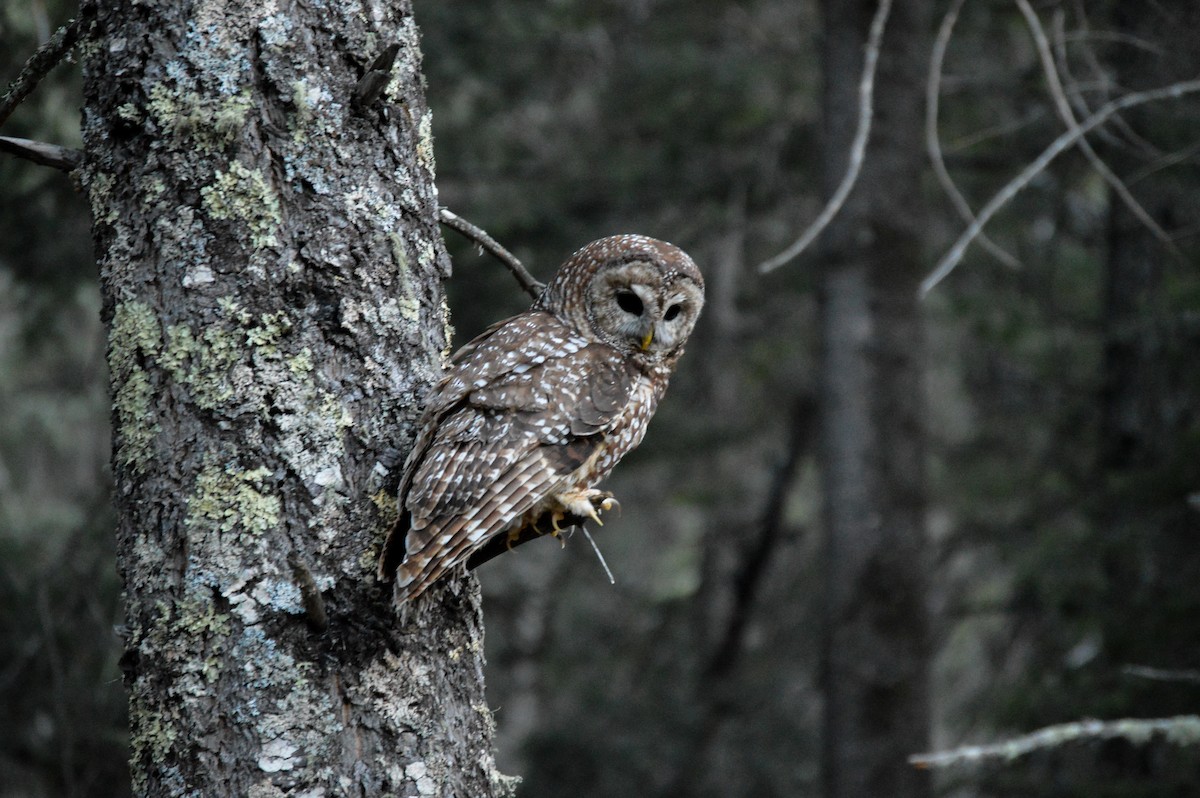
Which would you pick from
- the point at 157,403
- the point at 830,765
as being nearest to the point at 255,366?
the point at 157,403

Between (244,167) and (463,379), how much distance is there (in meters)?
0.74

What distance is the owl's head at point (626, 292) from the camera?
3623 mm

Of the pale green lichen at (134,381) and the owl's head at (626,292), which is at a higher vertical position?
the owl's head at (626,292)

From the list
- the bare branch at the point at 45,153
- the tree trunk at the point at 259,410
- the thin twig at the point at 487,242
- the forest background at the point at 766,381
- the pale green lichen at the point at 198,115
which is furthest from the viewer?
the forest background at the point at 766,381

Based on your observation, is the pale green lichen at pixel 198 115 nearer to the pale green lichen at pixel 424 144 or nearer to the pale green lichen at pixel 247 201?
the pale green lichen at pixel 247 201

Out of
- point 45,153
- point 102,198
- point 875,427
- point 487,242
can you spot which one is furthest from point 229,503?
point 875,427

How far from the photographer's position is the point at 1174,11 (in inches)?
208

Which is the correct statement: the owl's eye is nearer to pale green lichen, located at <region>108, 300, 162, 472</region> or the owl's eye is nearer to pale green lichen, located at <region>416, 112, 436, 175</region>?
pale green lichen, located at <region>416, 112, 436, 175</region>

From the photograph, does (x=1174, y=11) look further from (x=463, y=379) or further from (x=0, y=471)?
(x=0, y=471)

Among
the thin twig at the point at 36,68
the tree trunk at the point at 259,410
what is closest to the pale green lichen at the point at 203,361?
the tree trunk at the point at 259,410

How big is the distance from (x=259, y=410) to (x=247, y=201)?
48cm

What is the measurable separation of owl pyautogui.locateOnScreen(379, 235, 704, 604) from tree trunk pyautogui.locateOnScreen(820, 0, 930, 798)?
11.8 feet

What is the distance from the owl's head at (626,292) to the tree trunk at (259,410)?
93 cm

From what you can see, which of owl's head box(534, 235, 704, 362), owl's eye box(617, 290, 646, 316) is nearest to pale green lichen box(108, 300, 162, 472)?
owl's head box(534, 235, 704, 362)
